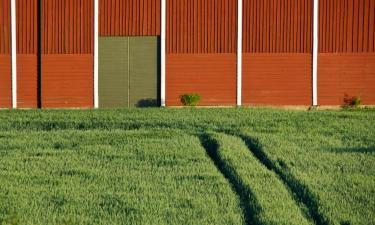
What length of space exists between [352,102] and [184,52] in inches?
270

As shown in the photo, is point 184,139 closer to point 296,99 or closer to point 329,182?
point 329,182

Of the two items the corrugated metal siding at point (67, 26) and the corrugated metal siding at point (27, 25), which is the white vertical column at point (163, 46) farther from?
the corrugated metal siding at point (27, 25)

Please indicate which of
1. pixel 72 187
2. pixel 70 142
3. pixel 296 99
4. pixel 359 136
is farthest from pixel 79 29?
pixel 72 187

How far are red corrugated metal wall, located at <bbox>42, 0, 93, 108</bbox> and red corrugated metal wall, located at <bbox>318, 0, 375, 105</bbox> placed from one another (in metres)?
9.12

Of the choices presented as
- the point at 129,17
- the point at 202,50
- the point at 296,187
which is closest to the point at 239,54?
the point at 202,50

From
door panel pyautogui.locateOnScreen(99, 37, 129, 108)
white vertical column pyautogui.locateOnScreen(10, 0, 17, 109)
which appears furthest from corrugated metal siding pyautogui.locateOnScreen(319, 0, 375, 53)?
white vertical column pyautogui.locateOnScreen(10, 0, 17, 109)

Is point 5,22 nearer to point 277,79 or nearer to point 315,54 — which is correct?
point 277,79

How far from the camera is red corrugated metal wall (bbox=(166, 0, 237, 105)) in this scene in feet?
90.8

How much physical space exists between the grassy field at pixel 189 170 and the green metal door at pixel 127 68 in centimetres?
804

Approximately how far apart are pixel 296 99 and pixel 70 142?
45.3 feet

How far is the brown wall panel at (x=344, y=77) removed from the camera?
2794cm

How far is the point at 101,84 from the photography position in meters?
28.0

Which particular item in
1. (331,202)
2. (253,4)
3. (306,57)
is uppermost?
(253,4)

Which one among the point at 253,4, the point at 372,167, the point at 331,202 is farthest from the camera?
the point at 253,4
